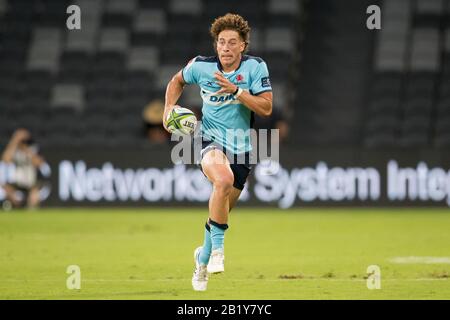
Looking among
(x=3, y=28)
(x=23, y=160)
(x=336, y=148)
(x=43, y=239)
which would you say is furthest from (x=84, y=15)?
(x=43, y=239)

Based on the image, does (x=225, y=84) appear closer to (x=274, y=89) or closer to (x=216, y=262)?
(x=216, y=262)

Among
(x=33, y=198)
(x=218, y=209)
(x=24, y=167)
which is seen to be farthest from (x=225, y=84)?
(x=33, y=198)

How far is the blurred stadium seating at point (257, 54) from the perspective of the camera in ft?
83.0

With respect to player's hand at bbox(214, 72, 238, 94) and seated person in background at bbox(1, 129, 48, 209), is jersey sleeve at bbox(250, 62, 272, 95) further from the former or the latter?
seated person in background at bbox(1, 129, 48, 209)

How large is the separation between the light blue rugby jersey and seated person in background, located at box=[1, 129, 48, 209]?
12.5 m

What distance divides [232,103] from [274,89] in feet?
51.4

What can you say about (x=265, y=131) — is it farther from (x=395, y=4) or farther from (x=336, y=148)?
(x=395, y=4)

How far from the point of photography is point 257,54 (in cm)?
2653

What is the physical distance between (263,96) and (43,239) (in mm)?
7258

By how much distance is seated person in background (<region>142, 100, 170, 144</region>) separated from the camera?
24.2m

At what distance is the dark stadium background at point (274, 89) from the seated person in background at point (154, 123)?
25 centimetres

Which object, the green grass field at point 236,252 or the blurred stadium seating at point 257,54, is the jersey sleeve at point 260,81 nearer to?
the green grass field at point 236,252

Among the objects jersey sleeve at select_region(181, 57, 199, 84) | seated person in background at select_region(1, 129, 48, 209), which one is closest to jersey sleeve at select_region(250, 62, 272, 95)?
jersey sleeve at select_region(181, 57, 199, 84)

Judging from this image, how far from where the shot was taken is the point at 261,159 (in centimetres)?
2205
